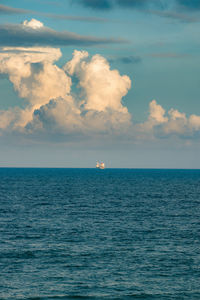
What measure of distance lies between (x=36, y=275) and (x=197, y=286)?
1801 centimetres

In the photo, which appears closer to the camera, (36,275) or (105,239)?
(36,275)

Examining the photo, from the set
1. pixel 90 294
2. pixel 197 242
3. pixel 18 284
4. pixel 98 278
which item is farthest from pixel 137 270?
pixel 197 242

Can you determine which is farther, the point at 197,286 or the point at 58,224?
the point at 58,224

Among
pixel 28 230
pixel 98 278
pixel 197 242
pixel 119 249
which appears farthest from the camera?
pixel 28 230

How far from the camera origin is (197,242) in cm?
6556

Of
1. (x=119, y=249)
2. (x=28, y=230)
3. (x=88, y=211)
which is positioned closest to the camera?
(x=119, y=249)

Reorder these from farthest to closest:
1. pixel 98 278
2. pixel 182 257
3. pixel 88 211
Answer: pixel 88 211
pixel 182 257
pixel 98 278

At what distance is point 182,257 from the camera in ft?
185

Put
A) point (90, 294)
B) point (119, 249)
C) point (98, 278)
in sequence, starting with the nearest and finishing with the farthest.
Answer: point (90, 294) → point (98, 278) → point (119, 249)

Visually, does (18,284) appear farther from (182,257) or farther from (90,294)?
(182,257)

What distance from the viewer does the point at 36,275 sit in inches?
1907

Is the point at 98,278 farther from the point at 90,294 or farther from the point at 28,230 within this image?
the point at 28,230

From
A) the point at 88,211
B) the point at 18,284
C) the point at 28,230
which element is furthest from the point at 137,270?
the point at 88,211

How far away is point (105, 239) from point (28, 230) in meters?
15.3
